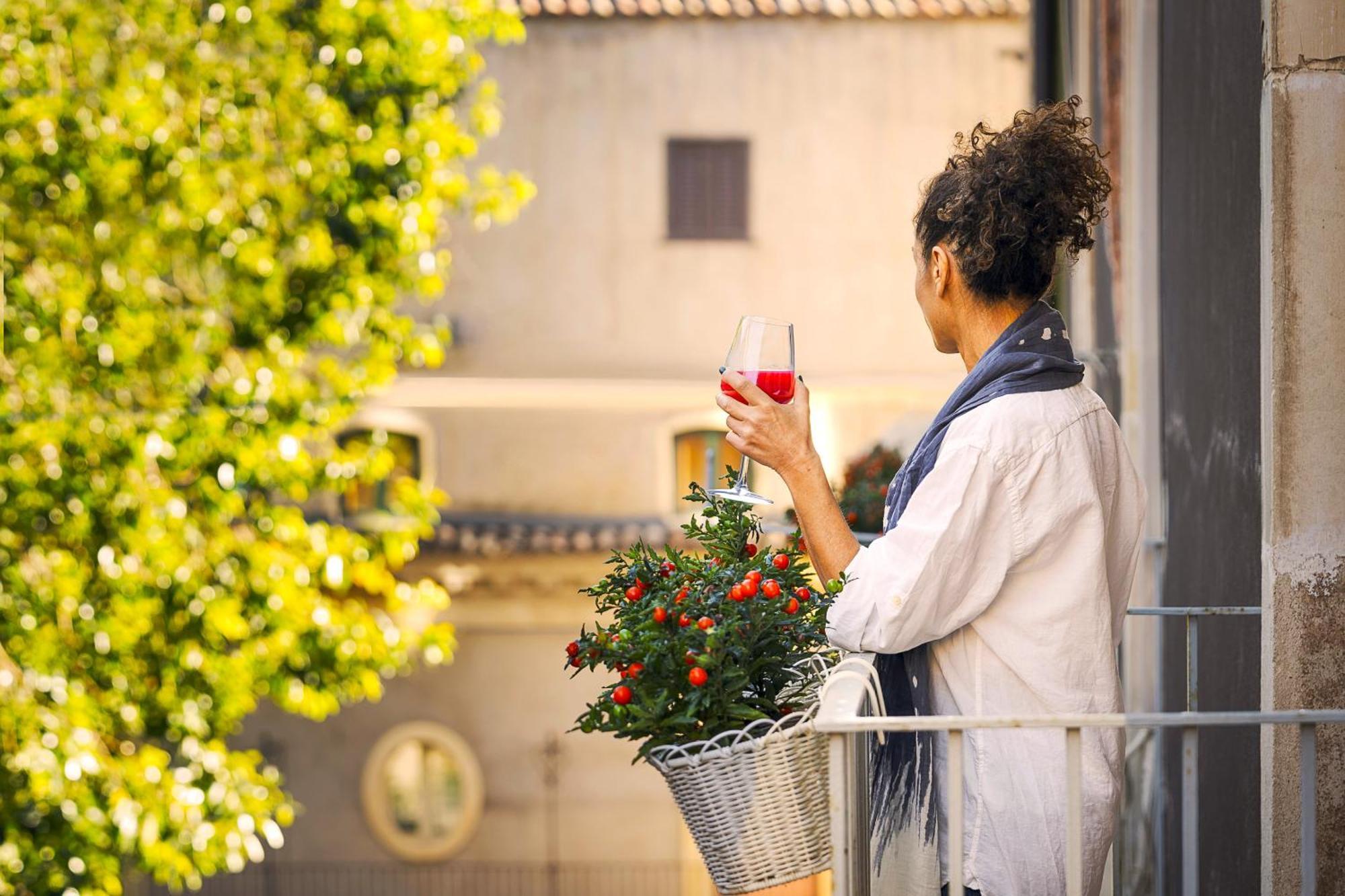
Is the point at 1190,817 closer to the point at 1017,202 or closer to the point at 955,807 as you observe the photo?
the point at 955,807

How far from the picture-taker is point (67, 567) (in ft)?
21.3

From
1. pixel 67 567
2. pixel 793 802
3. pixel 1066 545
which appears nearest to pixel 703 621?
pixel 793 802

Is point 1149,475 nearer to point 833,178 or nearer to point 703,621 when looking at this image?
point 703,621

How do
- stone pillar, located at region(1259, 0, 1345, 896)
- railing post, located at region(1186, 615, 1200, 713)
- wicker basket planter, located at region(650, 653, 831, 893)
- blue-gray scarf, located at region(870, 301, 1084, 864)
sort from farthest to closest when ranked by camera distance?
railing post, located at region(1186, 615, 1200, 713) → stone pillar, located at region(1259, 0, 1345, 896) → blue-gray scarf, located at region(870, 301, 1084, 864) → wicker basket planter, located at region(650, 653, 831, 893)

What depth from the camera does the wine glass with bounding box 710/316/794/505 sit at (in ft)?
5.99

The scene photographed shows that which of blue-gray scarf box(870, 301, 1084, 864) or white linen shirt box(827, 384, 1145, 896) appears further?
blue-gray scarf box(870, 301, 1084, 864)

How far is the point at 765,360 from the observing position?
183 centimetres

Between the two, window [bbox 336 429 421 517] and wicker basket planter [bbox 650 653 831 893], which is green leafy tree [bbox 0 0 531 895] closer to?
wicker basket planter [bbox 650 653 831 893]

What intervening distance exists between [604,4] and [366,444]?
26.7ft

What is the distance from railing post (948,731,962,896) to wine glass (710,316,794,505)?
0.45m

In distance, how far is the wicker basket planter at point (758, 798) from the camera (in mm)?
1570

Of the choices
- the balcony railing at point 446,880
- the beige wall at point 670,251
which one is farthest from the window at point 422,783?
the beige wall at point 670,251

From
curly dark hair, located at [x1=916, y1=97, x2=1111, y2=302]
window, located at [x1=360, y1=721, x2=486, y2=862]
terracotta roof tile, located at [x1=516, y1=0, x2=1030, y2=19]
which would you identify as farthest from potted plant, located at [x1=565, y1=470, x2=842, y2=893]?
window, located at [x1=360, y1=721, x2=486, y2=862]

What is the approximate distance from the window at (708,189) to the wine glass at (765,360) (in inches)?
503
